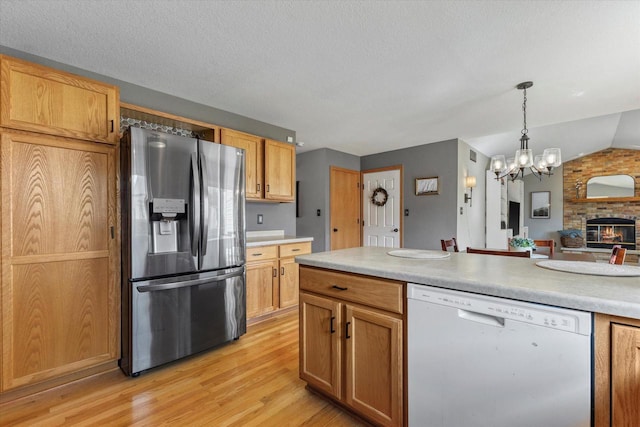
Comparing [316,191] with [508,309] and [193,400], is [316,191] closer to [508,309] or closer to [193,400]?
[193,400]

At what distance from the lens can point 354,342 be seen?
149 cm

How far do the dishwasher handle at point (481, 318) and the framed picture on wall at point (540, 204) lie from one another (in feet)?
30.2

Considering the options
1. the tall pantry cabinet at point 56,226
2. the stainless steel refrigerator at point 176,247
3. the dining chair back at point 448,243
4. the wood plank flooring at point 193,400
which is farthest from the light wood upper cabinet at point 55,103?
the dining chair back at point 448,243

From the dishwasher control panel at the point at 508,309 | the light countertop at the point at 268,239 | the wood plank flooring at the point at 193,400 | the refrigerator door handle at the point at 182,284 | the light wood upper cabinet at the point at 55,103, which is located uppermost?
the light wood upper cabinet at the point at 55,103

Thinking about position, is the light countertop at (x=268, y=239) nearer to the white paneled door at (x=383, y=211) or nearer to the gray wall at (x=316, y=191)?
the gray wall at (x=316, y=191)

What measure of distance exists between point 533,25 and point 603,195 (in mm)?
8310

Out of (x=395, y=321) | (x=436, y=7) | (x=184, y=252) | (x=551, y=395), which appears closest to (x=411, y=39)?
(x=436, y=7)

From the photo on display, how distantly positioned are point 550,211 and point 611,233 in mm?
1341

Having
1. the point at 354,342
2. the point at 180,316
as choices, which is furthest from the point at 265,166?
the point at 354,342

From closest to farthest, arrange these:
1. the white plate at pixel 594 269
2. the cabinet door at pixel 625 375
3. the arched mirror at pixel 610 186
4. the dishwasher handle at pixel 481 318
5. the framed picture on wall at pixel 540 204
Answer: the cabinet door at pixel 625 375, the dishwasher handle at pixel 481 318, the white plate at pixel 594 269, the arched mirror at pixel 610 186, the framed picture on wall at pixel 540 204

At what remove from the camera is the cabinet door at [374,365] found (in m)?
1.34

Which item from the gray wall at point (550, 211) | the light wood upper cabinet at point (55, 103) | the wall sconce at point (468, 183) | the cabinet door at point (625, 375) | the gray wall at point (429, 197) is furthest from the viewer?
the gray wall at point (550, 211)

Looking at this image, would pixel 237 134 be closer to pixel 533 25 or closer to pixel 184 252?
pixel 184 252

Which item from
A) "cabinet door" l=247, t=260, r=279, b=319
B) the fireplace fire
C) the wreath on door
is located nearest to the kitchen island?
"cabinet door" l=247, t=260, r=279, b=319
